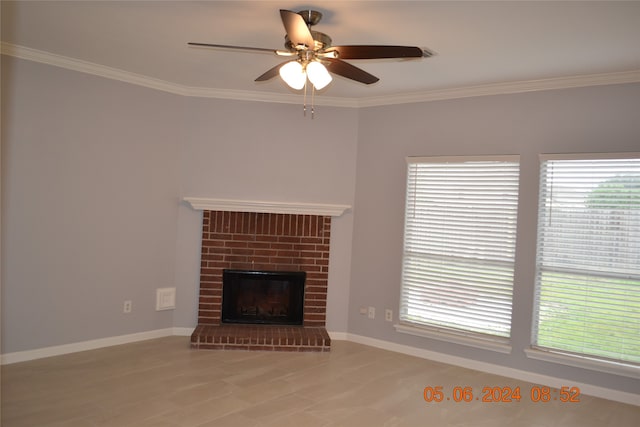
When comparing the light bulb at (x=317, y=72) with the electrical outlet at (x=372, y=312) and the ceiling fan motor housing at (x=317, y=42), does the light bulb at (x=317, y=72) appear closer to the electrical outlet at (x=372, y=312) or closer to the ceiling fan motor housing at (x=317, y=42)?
the ceiling fan motor housing at (x=317, y=42)

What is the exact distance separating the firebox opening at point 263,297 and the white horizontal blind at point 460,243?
46.2 inches

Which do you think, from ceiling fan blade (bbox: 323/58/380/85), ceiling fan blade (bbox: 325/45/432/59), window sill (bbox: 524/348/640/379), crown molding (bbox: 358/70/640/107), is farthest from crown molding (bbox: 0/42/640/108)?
window sill (bbox: 524/348/640/379)

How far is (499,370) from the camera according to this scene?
4.55 meters

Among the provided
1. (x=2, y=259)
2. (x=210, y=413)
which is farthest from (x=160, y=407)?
(x=2, y=259)

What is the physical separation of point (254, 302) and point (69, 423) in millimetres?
2477

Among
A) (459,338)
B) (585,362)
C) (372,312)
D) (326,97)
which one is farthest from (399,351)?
(326,97)

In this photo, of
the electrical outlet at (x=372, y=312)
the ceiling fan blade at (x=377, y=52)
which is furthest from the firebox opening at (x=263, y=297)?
the ceiling fan blade at (x=377, y=52)

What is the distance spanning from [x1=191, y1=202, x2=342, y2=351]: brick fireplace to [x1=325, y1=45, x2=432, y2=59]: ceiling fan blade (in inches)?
103

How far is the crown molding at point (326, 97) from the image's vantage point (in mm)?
A: 4105

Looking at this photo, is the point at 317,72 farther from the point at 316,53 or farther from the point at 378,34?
the point at 378,34

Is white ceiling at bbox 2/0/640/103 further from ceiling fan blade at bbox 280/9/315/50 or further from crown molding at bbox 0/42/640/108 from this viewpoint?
ceiling fan blade at bbox 280/9/315/50

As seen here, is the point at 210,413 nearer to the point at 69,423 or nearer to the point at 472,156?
the point at 69,423

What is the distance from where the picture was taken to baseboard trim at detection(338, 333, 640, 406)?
158 inches
